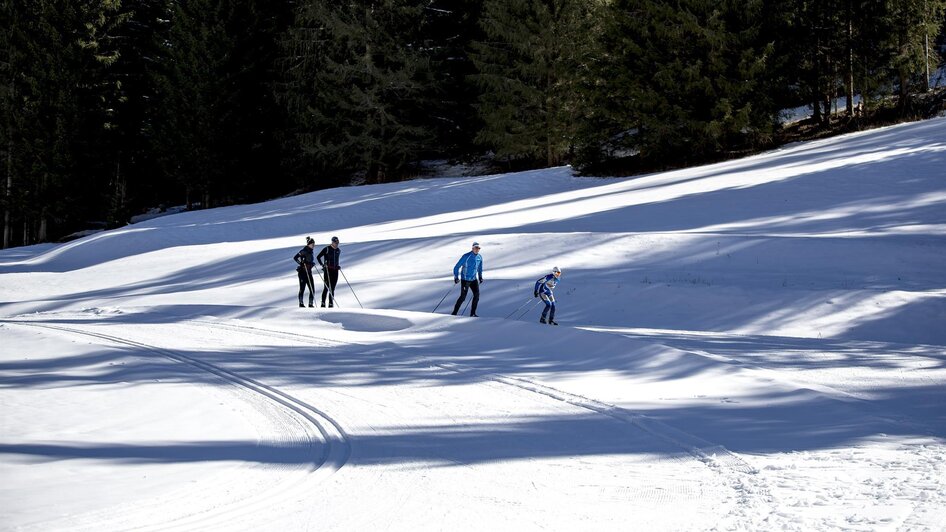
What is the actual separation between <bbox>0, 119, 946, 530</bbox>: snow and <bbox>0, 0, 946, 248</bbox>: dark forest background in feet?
32.3

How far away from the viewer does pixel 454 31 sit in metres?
44.2

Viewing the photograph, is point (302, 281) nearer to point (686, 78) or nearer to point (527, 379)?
point (527, 379)

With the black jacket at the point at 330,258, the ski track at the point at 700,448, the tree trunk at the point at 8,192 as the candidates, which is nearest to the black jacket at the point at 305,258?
the black jacket at the point at 330,258

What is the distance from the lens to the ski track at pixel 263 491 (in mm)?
5086

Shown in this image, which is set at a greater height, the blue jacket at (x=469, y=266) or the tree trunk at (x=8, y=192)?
the tree trunk at (x=8, y=192)

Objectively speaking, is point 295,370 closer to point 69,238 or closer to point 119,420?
point 119,420

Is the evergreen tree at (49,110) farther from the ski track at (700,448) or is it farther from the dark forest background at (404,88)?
the ski track at (700,448)

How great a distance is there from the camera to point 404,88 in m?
40.2

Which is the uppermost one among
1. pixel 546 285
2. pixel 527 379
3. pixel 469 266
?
pixel 469 266

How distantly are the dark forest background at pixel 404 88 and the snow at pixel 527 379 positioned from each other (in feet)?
32.3

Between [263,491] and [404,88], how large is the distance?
119 ft

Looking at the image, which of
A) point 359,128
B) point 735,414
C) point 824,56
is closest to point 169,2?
point 359,128

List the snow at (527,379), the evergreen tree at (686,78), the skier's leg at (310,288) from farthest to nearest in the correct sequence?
the evergreen tree at (686,78) → the skier's leg at (310,288) → the snow at (527,379)

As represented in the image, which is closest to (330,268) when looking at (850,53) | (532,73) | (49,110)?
(532,73)
